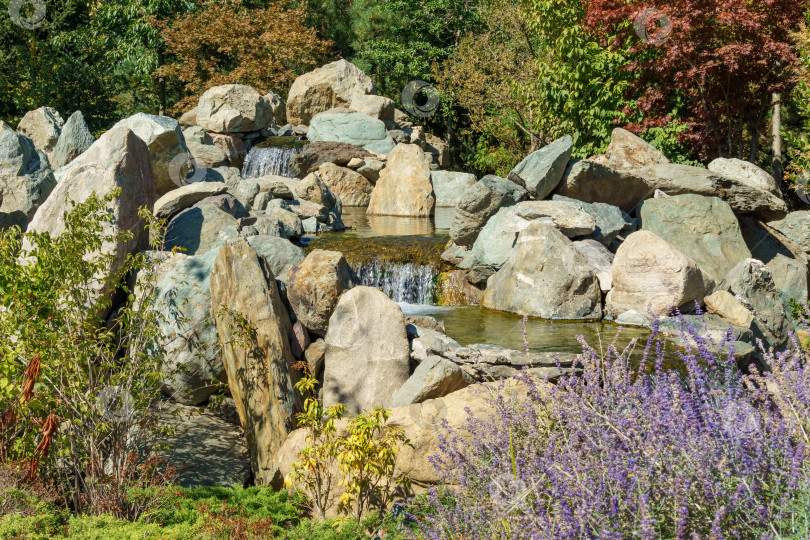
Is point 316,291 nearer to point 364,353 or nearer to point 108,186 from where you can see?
point 364,353

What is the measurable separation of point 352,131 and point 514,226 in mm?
10949

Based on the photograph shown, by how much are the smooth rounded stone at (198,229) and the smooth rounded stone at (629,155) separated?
5.82 m

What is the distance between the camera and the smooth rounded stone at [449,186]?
52.5ft

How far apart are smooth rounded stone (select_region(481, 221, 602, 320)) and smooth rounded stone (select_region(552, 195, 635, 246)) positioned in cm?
126

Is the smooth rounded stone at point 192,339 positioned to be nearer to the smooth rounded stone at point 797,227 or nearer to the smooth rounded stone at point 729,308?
the smooth rounded stone at point 729,308

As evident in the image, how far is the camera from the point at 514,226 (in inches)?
347

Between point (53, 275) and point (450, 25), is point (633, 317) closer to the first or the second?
point (53, 275)

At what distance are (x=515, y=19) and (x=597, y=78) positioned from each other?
17.5 ft

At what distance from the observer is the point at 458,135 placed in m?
23.7

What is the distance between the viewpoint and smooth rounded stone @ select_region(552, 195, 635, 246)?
29.0 ft

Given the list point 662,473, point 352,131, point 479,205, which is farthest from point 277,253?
point 352,131

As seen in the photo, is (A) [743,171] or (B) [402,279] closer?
(B) [402,279]

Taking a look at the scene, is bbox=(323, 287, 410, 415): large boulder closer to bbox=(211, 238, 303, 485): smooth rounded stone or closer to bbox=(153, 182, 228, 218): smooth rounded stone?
bbox=(211, 238, 303, 485): smooth rounded stone

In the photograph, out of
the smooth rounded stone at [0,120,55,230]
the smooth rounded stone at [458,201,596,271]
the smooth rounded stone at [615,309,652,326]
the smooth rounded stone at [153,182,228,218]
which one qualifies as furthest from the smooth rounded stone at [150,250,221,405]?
the smooth rounded stone at [615,309,652,326]
